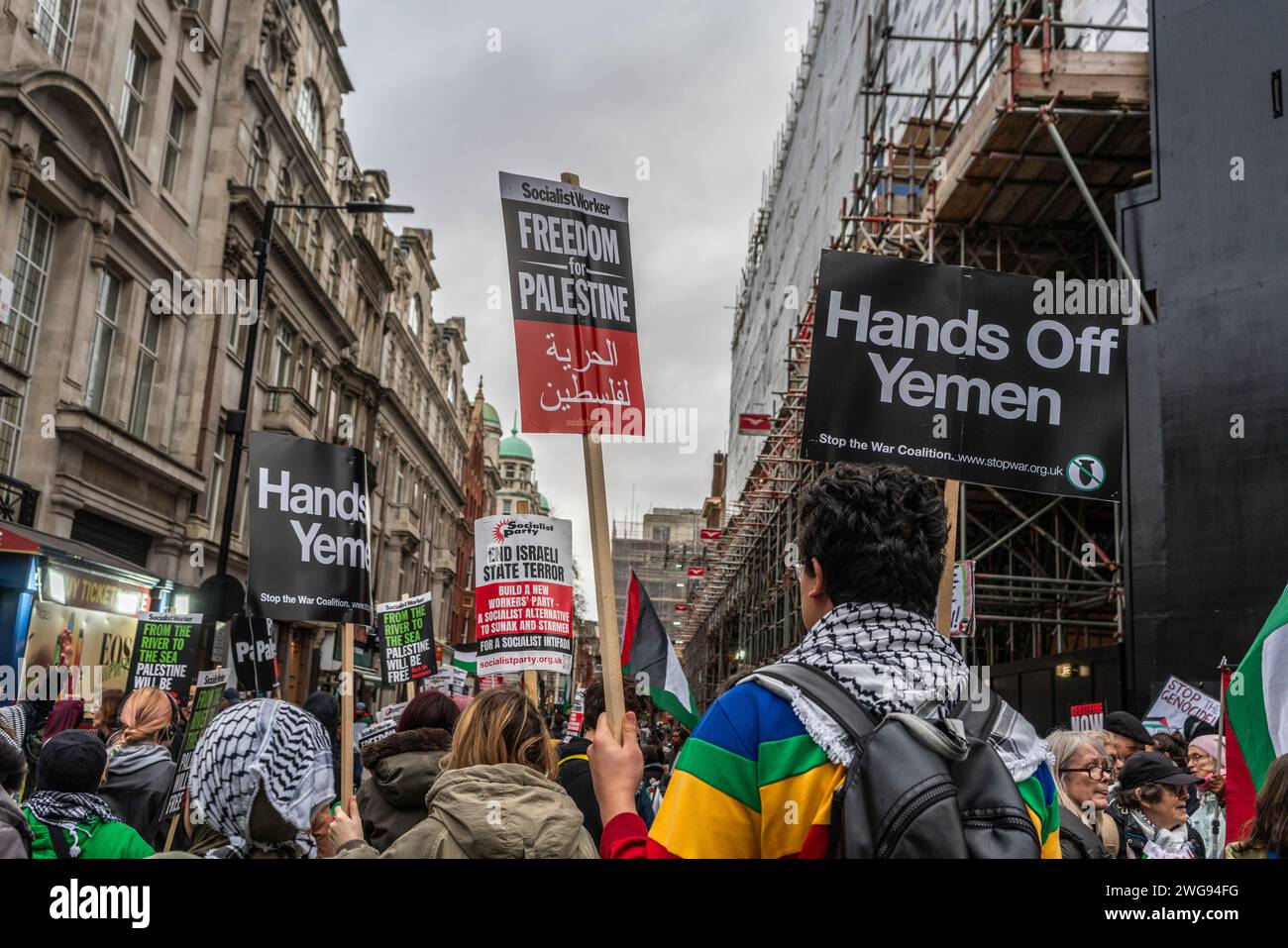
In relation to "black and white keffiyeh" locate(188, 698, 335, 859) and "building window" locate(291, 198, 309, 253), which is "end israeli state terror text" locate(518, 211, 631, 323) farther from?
"building window" locate(291, 198, 309, 253)

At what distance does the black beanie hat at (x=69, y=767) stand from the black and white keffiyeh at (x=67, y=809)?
3 cm

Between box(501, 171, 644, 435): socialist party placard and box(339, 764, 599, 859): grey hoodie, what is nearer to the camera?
box(339, 764, 599, 859): grey hoodie

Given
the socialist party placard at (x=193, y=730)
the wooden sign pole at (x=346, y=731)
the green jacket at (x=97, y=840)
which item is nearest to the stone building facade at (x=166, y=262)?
the socialist party placard at (x=193, y=730)

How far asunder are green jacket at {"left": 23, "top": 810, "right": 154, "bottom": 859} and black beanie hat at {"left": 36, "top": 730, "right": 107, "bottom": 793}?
130mm

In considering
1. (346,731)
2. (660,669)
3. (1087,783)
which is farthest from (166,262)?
(1087,783)

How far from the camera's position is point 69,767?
12.8ft

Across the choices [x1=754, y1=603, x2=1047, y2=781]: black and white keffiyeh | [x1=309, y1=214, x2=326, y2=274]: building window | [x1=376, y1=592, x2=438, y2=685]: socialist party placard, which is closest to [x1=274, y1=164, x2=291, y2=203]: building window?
[x1=309, y1=214, x2=326, y2=274]: building window

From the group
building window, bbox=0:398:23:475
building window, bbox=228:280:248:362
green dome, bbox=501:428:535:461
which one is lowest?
building window, bbox=0:398:23:475

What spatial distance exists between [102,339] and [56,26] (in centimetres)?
537

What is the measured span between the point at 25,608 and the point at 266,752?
516 inches

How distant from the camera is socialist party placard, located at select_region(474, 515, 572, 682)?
1315 cm

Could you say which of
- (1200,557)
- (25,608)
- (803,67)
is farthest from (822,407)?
(803,67)
